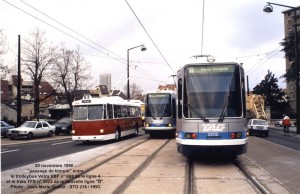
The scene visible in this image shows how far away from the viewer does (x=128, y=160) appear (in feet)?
A: 44.6

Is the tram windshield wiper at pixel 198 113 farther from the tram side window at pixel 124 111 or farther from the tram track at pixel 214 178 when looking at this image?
the tram side window at pixel 124 111

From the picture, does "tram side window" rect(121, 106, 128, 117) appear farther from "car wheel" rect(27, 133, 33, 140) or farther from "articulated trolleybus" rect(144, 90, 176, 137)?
"car wheel" rect(27, 133, 33, 140)

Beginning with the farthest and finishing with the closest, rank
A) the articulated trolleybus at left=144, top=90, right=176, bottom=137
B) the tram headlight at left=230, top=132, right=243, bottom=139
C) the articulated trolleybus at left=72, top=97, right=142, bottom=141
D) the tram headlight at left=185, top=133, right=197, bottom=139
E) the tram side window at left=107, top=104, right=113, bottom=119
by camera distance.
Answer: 1. the articulated trolleybus at left=144, top=90, right=176, bottom=137
2. the tram side window at left=107, top=104, right=113, bottom=119
3. the articulated trolleybus at left=72, top=97, right=142, bottom=141
4. the tram headlight at left=185, top=133, right=197, bottom=139
5. the tram headlight at left=230, top=132, right=243, bottom=139

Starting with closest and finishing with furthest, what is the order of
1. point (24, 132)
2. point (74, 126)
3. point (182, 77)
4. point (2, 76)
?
point (182, 77) < point (74, 126) < point (24, 132) < point (2, 76)

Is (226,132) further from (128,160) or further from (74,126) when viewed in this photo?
(74,126)

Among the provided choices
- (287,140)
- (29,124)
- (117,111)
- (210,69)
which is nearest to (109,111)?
(117,111)

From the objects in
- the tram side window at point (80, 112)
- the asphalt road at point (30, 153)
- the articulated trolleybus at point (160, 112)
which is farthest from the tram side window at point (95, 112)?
the articulated trolleybus at point (160, 112)

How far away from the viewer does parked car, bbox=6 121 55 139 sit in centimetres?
2934

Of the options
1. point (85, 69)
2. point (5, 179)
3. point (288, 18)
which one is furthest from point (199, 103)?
point (288, 18)

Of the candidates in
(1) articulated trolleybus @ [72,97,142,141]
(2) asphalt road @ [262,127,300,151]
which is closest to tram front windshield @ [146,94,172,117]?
(1) articulated trolleybus @ [72,97,142,141]

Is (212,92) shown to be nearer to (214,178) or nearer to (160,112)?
(214,178)

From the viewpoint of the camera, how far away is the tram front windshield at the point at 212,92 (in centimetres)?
1209

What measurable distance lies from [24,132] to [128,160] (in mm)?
17910

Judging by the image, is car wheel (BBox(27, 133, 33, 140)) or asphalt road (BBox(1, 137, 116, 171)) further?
car wheel (BBox(27, 133, 33, 140))
